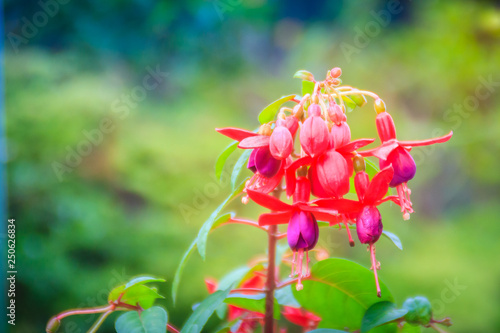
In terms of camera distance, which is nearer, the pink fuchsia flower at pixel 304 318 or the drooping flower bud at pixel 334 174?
the drooping flower bud at pixel 334 174

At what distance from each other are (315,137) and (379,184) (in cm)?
6

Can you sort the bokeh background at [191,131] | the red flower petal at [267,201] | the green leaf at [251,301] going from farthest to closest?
the bokeh background at [191,131] → the green leaf at [251,301] → the red flower petal at [267,201]

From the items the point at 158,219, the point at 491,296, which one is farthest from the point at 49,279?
the point at 491,296

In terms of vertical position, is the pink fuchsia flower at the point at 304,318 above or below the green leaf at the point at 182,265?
below

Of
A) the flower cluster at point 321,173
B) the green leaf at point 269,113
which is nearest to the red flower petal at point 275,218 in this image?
the flower cluster at point 321,173

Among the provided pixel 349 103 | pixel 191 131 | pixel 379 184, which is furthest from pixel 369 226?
pixel 191 131

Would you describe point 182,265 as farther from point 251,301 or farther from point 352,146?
point 352,146

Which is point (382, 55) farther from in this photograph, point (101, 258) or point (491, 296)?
point (101, 258)

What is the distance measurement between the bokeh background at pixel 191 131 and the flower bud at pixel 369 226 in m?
1.18

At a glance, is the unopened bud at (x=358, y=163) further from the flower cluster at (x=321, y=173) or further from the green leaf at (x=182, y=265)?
the green leaf at (x=182, y=265)

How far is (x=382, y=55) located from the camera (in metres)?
2.20

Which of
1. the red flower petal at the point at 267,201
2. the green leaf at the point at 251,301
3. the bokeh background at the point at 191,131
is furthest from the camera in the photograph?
the bokeh background at the point at 191,131

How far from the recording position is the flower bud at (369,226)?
0.36m

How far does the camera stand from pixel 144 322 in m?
0.39
